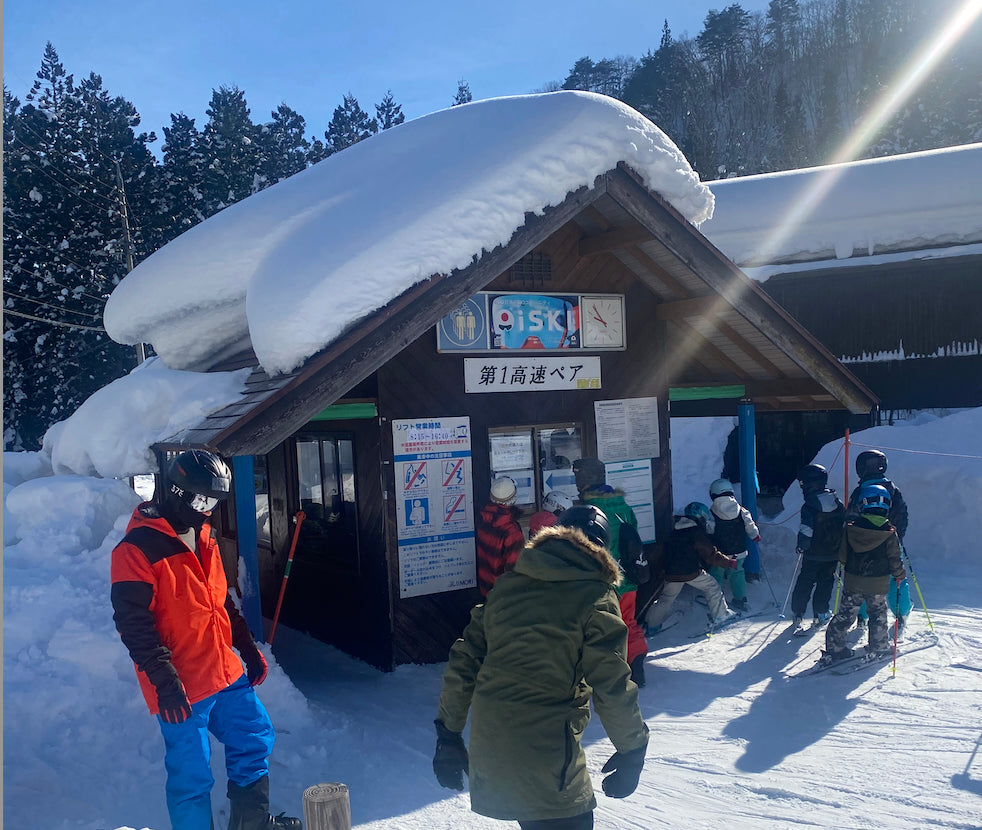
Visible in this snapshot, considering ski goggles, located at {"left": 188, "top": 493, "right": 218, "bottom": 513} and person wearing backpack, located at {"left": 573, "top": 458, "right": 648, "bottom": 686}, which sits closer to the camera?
ski goggles, located at {"left": 188, "top": 493, "right": 218, "bottom": 513}

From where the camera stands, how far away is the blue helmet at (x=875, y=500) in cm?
643

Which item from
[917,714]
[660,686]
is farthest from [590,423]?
[917,714]

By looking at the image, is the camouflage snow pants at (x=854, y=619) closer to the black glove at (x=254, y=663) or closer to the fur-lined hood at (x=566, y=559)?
the fur-lined hood at (x=566, y=559)

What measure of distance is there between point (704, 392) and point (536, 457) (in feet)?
8.92

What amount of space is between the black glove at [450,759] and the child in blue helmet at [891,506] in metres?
4.75

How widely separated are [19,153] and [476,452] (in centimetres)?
2746

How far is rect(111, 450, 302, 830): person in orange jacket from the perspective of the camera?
3510 millimetres

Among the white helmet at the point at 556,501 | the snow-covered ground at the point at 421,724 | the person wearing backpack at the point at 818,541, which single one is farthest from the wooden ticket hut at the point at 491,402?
the person wearing backpack at the point at 818,541

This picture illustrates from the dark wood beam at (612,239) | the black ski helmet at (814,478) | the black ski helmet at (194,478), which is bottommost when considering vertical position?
the black ski helmet at (814,478)

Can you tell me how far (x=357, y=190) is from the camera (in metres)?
7.20

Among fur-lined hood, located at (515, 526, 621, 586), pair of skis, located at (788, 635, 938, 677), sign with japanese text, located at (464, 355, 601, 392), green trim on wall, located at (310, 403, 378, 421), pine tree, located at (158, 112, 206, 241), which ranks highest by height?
pine tree, located at (158, 112, 206, 241)

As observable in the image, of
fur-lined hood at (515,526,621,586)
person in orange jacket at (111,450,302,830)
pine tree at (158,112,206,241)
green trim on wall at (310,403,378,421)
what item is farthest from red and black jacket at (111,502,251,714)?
pine tree at (158,112,206,241)

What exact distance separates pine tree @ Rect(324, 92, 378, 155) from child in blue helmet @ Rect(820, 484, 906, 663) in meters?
36.3

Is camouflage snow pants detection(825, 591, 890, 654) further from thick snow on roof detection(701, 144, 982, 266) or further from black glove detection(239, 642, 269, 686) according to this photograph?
thick snow on roof detection(701, 144, 982, 266)
